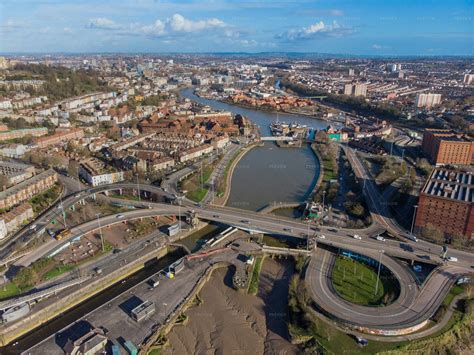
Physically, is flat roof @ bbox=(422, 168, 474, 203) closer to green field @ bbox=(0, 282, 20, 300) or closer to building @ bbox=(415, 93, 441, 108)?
green field @ bbox=(0, 282, 20, 300)

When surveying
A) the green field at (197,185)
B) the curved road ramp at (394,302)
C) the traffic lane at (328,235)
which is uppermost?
the green field at (197,185)

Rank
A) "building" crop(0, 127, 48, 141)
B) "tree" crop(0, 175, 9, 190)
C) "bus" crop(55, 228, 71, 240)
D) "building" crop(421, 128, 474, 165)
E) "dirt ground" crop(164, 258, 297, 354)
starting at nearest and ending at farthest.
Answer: "dirt ground" crop(164, 258, 297, 354), "bus" crop(55, 228, 71, 240), "tree" crop(0, 175, 9, 190), "building" crop(421, 128, 474, 165), "building" crop(0, 127, 48, 141)

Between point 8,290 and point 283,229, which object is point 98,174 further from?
point 283,229

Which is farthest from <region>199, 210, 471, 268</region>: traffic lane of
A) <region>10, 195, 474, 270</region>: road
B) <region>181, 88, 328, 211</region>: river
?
<region>181, 88, 328, 211</region>: river

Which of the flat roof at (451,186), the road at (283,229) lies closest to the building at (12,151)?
the road at (283,229)

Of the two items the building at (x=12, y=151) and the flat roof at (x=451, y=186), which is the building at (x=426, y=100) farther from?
the building at (x=12, y=151)

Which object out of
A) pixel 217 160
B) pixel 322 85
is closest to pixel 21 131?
pixel 217 160
